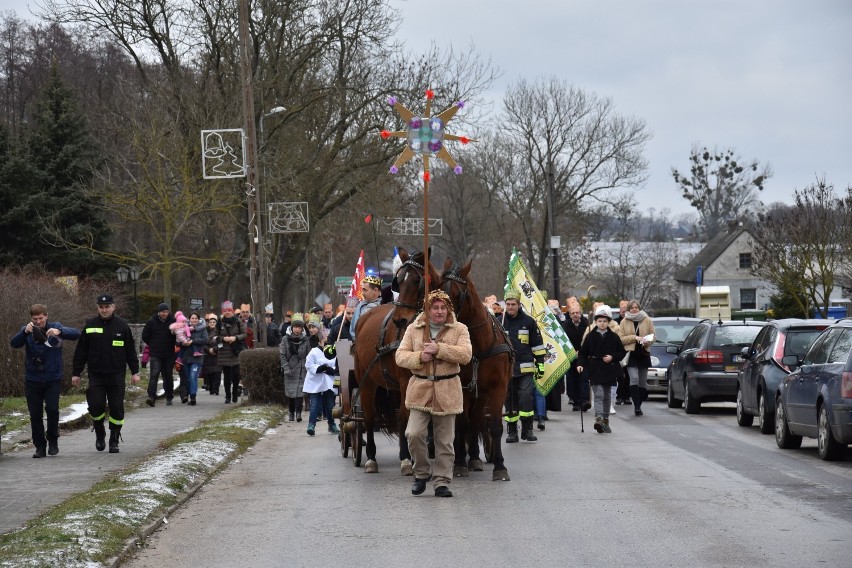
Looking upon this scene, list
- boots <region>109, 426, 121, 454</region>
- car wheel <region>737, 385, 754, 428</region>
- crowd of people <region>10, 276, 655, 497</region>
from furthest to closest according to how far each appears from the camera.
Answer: car wheel <region>737, 385, 754, 428</region>, boots <region>109, 426, 121, 454</region>, crowd of people <region>10, 276, 655, 497</region>

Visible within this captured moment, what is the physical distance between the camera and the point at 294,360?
830 inches

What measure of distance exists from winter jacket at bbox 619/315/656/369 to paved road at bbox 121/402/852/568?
269 inches

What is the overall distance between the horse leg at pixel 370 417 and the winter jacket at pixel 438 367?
1860 mm

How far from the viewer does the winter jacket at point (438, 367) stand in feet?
37.0

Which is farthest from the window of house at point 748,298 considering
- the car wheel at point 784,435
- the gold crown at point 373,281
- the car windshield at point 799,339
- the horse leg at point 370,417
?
the horse leg at point 370,417

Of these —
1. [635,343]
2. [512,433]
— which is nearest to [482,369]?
[512,433]

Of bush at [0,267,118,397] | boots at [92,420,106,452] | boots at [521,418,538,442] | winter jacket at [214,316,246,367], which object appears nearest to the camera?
boots at [92,420,106,452]

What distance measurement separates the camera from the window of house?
304ft

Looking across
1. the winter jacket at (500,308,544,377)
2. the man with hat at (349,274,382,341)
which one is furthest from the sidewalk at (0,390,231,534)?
the winter jacket at (500,308,544,377)

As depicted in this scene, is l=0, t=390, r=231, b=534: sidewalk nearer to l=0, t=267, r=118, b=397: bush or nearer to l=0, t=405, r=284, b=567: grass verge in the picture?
l=0, t=405, r=284, b=567: grass verge

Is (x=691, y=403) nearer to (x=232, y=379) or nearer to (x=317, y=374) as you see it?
(x=317, y=374)

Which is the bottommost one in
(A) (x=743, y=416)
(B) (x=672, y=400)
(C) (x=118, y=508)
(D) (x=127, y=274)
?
(B) (x=672, y=400)

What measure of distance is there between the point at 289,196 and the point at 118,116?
18.5ft

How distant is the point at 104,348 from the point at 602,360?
6883 millimetres
